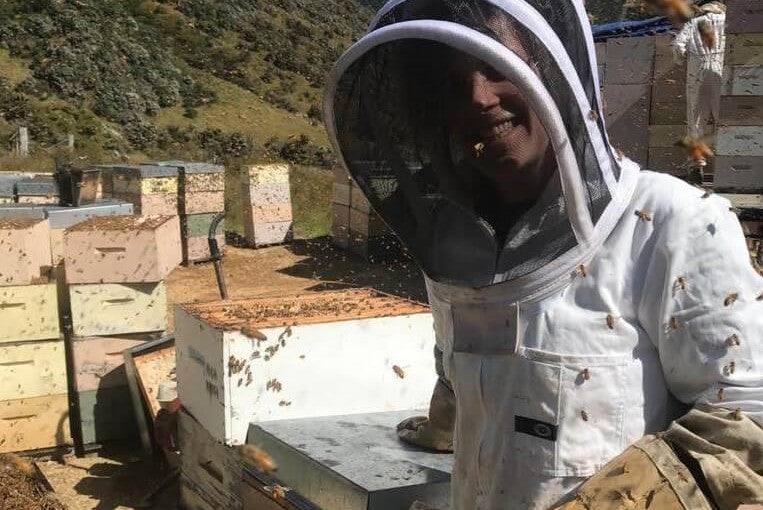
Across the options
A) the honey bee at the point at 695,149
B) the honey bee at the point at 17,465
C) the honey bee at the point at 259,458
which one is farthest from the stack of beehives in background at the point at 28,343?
the honey bee at the point at 695,149

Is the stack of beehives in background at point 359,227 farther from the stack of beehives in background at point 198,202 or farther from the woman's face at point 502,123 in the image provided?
the woman's face at point 502,123

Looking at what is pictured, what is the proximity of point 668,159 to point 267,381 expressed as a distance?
8.60 metres

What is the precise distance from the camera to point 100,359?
5.72 m

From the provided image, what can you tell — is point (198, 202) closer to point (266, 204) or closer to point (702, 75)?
point (266, 204)

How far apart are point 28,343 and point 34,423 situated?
1.99 ft

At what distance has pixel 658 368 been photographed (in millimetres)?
1388

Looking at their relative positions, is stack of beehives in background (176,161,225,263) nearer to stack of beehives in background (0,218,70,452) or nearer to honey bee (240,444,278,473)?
stack of beehives in background (0,218,70,452)

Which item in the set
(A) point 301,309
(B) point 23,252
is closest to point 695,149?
(A) point 301,309

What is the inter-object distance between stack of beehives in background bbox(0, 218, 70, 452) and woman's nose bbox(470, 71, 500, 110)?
15.5ft

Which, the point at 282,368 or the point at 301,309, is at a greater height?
the point at 301,309

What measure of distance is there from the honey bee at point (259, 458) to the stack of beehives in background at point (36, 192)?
20.0ft

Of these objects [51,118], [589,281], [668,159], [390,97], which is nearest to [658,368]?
[589,281]

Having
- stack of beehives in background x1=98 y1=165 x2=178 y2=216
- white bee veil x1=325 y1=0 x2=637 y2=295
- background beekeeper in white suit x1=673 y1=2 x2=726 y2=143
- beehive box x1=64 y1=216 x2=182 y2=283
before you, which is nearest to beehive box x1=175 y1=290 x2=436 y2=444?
beehive box x1=64 y1=216 x2=182 y2=283

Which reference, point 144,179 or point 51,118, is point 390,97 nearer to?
point 144,179
